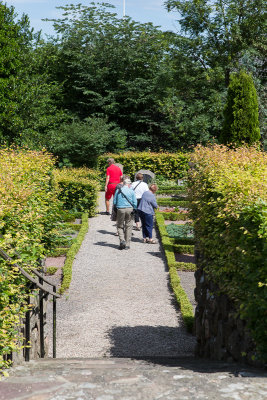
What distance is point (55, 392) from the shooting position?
11.5 ft

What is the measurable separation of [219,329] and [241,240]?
1657mm

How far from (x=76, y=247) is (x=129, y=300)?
3.37 metres

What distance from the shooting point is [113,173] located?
48.3 ft

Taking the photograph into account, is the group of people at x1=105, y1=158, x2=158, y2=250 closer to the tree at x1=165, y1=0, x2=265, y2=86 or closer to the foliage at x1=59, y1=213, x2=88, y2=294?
the foliage at x1=59, y1=213, x2=88, y2=294

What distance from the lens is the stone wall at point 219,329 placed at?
4602mm

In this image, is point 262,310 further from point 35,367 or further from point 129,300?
point 129,300

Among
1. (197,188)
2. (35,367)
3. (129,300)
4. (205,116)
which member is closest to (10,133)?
(205,116)

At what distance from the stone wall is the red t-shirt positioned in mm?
7884

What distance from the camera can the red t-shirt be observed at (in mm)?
14633

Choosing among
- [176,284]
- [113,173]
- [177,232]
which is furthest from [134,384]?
[113,173]

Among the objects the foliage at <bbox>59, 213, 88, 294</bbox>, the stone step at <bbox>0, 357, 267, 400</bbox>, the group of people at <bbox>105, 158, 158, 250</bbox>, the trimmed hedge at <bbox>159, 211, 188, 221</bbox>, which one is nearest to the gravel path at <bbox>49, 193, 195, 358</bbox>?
the foliage at <bbox>59, 213, 88, 294</bbox>

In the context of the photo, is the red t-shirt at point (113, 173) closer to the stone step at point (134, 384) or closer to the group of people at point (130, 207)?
the group of people at point (130, 207)

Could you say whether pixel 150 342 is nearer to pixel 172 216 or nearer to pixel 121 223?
pixel 121 223

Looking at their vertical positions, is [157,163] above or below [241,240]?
above
